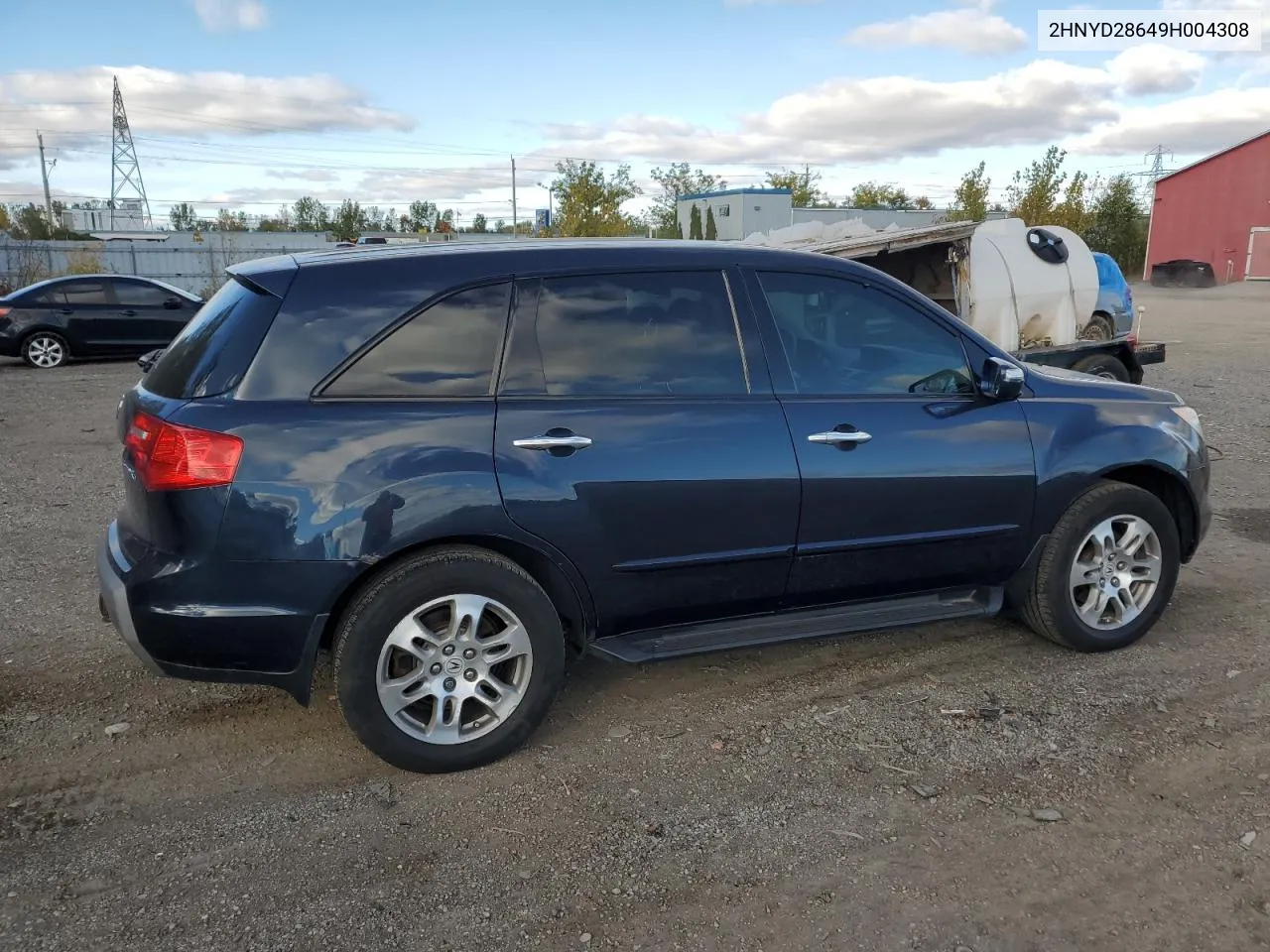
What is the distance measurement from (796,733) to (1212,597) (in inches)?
108

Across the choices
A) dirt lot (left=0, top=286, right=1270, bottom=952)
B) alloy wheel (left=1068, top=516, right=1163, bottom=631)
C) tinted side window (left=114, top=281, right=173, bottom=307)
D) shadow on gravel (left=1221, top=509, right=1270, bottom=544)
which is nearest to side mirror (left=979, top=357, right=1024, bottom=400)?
alloy wheel (left=1068, top=516, right=1163, bottom=631)

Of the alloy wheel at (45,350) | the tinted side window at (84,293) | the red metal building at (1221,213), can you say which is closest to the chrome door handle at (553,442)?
the tinted side window at (84,293)

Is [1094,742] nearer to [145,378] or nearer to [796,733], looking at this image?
[796,733]

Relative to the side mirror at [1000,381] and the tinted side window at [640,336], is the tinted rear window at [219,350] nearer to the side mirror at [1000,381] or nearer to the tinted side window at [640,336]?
the tinted side window at [640,336]

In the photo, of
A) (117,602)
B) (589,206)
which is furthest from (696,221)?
(117,602)

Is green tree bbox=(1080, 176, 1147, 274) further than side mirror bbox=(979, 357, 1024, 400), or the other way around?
green tree bbox=(1080, 176, 1147, 274)

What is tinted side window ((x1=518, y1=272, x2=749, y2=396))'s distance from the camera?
11.6 ft

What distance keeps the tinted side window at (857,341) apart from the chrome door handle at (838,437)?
0.57 ft

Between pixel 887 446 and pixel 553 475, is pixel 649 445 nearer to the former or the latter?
pixel 553 475

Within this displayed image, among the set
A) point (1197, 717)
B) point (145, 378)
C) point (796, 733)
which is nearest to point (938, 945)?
point (796, 733)

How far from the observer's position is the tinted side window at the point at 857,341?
3.87 m

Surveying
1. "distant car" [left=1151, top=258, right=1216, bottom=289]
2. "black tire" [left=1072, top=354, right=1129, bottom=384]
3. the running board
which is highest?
"distant car" [left=1151, top=258, right=1216, bottom=289]

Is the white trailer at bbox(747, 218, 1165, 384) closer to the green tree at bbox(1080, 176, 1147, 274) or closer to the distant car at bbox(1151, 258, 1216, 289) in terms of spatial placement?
the distant car at bbox(1151, 258, 1216, 289)

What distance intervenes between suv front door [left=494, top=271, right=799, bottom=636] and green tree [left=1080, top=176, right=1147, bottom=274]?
4948cm
